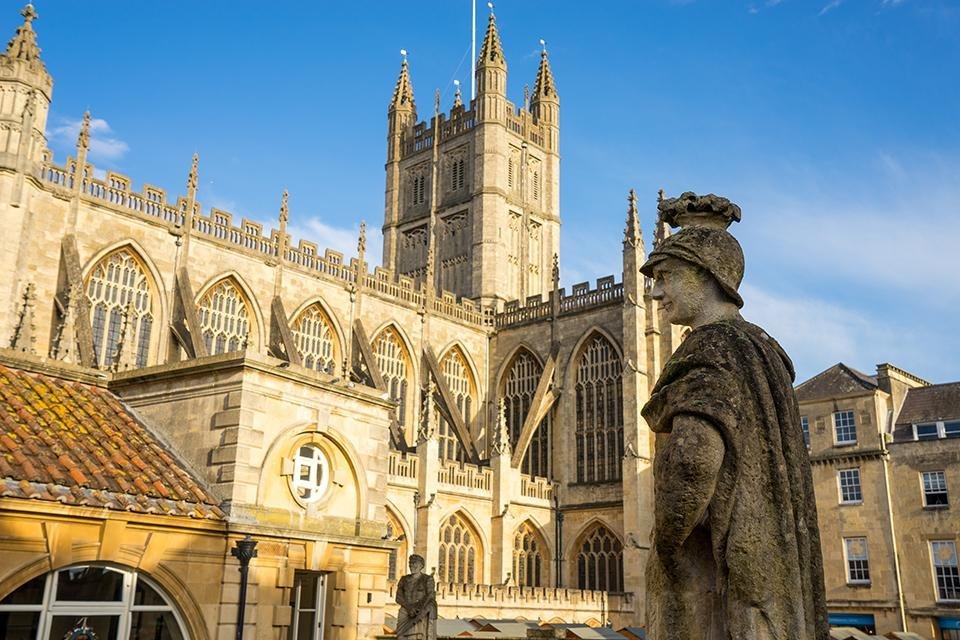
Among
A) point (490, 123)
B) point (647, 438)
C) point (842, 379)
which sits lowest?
point (647, 438)

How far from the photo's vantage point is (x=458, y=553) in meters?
31.5

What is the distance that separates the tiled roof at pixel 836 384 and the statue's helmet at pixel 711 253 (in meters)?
32.0

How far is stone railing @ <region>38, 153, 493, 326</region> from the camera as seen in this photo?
27578mm

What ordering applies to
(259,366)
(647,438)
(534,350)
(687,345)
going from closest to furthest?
(687,345)
(259,366)
(647,438)
(534,350)

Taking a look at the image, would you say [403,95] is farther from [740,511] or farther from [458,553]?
[740,511]

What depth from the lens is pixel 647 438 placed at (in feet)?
111

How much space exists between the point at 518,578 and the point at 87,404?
957 inches

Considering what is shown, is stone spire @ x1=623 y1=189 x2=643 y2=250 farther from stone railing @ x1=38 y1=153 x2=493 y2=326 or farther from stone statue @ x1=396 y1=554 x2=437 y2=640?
stone statue @ x1=396 y1=554 x2=437 y2=640

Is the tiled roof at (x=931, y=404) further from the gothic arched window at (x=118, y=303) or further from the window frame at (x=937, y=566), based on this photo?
the gothic arched window at (x=118, y=303)

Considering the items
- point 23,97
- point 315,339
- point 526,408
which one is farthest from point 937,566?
point 23,97

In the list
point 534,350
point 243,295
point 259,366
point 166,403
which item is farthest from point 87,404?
point 534,350

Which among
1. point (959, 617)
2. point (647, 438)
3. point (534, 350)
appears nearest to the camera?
point (959, 617)

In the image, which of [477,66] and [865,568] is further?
[477,66]

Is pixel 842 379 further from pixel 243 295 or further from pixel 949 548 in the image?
pixel 243 295
